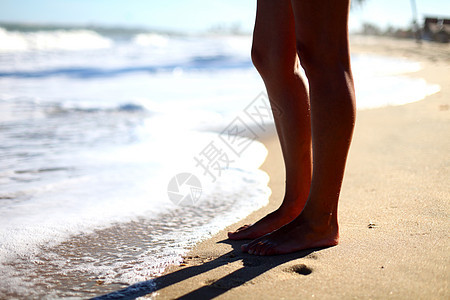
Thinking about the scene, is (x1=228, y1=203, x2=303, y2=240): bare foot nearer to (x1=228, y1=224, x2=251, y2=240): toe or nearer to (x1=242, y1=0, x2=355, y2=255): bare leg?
(x1=228, y1=224, x2=251, y2=240): toe

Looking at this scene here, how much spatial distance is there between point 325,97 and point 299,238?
1.41 ft

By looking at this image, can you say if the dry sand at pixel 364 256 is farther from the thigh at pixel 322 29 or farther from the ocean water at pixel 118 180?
the thigh at pixel 322 29

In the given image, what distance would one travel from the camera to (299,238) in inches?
53.5

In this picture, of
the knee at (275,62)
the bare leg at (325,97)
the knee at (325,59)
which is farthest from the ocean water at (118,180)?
the knee at (325,59)

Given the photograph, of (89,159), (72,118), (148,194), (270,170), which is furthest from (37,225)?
(72,118)

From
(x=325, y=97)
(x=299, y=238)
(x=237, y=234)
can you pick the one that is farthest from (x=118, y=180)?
(x=325, y=97)

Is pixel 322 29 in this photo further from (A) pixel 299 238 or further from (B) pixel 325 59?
(A) pixel 299 238

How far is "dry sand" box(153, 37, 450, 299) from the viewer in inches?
44.4

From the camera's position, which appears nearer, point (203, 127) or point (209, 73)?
point (203, 127)

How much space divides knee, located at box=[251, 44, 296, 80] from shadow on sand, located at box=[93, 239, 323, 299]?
0.60m

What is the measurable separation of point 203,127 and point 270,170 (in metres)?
1.34

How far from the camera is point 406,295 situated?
1.06 metres

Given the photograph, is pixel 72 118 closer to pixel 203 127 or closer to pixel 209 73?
pixel 203 127

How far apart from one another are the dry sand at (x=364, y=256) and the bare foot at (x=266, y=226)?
0.04 metres
